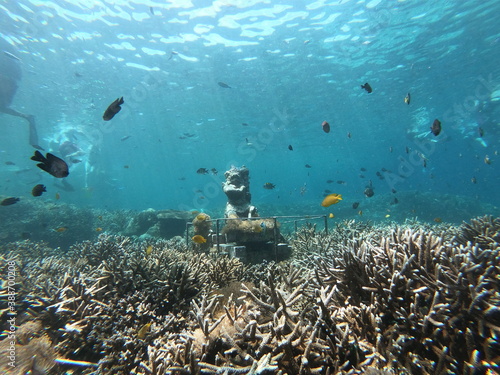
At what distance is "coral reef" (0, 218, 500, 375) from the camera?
6.89 feet

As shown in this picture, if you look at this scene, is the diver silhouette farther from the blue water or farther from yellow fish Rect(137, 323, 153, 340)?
yellow fish Rect(137, 323, 153, 340)

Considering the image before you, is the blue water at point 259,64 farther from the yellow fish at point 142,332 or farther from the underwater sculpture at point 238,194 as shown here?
the yellow fish at point 142,332

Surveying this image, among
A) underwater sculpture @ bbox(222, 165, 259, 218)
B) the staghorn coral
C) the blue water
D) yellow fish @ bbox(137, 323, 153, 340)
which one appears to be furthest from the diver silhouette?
the staghorn coral

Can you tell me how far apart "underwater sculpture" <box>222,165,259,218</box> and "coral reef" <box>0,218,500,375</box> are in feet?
18.3

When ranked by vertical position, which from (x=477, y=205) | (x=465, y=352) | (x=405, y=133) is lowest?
(x=477, y=205)

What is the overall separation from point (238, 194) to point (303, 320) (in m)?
7.79

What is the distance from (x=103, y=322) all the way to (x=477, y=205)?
3052 cm

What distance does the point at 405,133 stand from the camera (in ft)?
136

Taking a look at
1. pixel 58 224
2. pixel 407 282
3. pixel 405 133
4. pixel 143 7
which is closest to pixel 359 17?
pixel 143 7

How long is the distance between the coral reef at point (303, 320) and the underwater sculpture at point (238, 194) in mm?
5586

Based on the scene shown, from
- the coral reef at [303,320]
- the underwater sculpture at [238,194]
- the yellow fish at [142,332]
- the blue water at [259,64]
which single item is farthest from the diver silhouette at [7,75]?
the yellow fish at [142,332]

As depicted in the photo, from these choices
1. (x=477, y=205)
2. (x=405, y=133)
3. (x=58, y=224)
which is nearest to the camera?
(x=58, y=224)

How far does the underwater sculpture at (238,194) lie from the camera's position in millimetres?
10148

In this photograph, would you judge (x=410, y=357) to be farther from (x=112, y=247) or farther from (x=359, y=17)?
(x=359, y=17)
